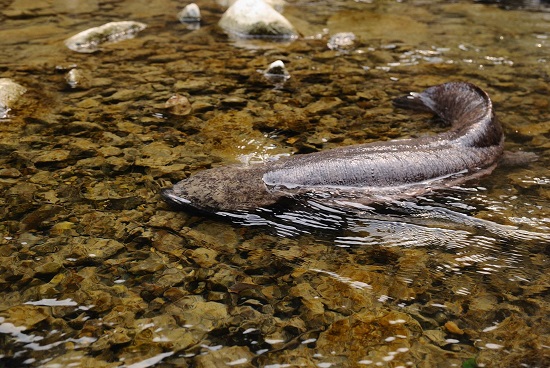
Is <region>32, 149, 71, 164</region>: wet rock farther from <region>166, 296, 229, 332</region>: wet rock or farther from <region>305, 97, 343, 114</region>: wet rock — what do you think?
<region>305, 97, 343, 114</region>: wet rock

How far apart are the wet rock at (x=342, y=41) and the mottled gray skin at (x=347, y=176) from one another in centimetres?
411

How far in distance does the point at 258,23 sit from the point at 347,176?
559 cm

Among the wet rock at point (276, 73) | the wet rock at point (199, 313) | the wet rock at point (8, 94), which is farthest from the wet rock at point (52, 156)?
the wet rock at point (276, 73)

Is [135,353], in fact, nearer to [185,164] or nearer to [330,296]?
[330,296]

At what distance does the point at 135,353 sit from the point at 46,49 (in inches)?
262

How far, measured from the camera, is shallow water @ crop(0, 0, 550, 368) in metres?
3.22

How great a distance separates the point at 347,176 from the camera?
15.1 feet

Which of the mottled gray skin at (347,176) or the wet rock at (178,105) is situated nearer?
the mottled gray skin at (347,176)

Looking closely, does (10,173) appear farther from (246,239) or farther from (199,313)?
(199,313)

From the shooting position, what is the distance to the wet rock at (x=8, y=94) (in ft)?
20.4

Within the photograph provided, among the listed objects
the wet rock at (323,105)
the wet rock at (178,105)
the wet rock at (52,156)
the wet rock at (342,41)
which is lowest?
the wet rock at (52,156)

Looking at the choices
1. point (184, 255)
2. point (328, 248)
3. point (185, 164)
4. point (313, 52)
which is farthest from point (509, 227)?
point (313, 52)

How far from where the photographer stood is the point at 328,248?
412 cm

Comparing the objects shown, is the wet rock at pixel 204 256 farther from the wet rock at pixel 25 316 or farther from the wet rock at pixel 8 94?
the wet rock at pixel 8 94
